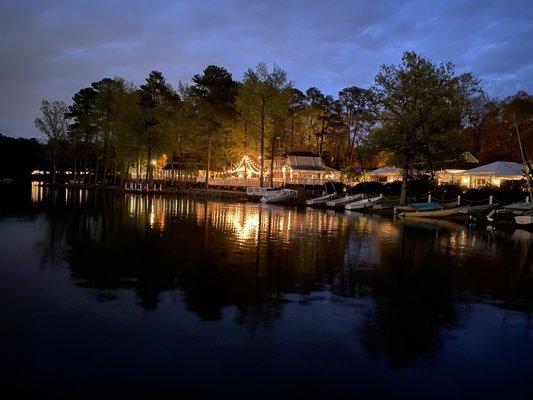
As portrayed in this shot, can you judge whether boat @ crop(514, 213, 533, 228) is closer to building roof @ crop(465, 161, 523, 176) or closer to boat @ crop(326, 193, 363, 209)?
boat @ crop(326, 193, 363, 209)

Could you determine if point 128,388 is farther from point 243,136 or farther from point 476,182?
point 243,136

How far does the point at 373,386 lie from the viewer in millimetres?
6133

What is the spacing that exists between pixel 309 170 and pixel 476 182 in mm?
26483

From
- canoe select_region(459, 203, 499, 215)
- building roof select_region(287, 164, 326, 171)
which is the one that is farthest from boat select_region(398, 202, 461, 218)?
building roof select_region(287, 164, 326, 171)

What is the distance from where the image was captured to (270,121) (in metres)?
65.3

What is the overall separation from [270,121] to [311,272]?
53447mm

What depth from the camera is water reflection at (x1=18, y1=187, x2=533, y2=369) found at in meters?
9.08

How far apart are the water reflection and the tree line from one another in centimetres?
2132

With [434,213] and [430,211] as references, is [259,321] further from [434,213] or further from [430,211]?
[430,211]

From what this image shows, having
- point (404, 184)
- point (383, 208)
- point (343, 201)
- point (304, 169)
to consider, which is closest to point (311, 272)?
point (383, 208)

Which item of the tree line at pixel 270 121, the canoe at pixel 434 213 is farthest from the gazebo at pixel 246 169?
the canoe at pixel 434 213

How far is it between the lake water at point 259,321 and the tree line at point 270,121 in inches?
1068

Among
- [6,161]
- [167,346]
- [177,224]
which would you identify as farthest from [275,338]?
[6,161]

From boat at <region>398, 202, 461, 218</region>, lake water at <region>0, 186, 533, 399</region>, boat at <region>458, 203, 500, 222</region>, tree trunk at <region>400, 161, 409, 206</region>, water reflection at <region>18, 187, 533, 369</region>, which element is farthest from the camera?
tree trunk at <region>400, 161, 409, 206</region>
